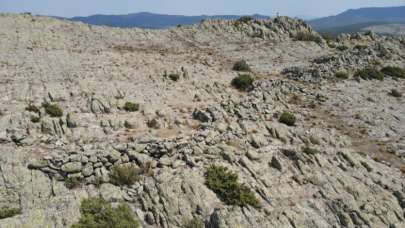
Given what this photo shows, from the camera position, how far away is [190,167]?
22703 mm

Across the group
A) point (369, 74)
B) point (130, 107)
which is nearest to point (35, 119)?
point (130, 107)

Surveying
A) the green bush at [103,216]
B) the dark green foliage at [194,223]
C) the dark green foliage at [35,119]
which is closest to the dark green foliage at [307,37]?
the dark green foliage at [35,119]

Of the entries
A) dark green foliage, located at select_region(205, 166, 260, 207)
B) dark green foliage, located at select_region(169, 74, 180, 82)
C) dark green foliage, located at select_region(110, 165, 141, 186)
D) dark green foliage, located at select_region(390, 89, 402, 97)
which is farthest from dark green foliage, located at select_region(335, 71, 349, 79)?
dark green foliage, located at select_region(110, 165, 141, 186)

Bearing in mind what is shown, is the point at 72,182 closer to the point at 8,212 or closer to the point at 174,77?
the point at 8,212

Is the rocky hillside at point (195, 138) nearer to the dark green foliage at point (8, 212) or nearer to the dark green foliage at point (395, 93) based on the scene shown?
the dark green foliage at point (8, 212)

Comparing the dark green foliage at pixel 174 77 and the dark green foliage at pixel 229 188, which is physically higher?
the dark green foliage at pixel 174 77

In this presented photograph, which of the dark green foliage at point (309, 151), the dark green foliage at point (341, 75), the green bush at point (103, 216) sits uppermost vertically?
the dark green foliage at point (341, 75)

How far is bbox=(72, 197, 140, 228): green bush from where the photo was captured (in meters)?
17.5

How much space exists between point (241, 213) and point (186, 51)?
141ft

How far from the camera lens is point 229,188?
832 inches

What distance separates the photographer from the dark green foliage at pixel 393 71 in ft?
174

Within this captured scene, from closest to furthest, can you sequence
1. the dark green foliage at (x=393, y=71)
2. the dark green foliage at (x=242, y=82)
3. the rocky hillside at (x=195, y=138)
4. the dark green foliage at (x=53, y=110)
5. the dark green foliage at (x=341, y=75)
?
the rocky hillside at (x=195, y=138)
the dark green foliage at (x=53, y=110)
the dark green foliage at (x=242, y=82)
the dark green foliage at (x=341, y=75)
the dark green foliage at (x=393, y=71)

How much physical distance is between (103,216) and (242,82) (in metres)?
28.9

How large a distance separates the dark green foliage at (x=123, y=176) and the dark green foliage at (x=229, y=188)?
401cm
